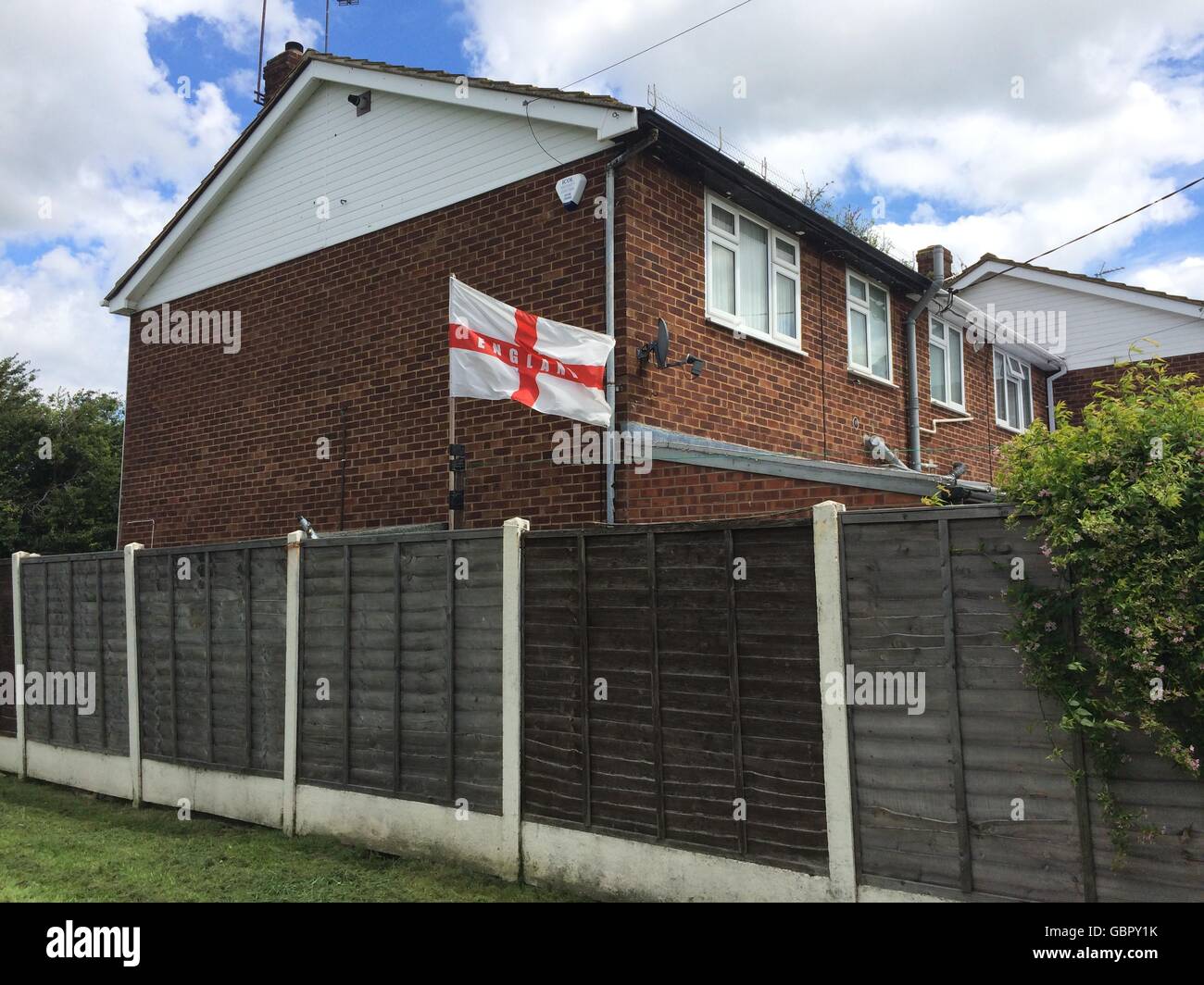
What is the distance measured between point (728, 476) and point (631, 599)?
108 inches

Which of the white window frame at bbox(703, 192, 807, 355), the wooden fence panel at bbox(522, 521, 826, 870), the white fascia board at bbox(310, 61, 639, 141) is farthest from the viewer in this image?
the white window frame at bbox(703, 192, 807, 355)

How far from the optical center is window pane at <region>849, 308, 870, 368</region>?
41.5 ft

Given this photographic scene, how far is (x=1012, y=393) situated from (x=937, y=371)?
14.0 feet

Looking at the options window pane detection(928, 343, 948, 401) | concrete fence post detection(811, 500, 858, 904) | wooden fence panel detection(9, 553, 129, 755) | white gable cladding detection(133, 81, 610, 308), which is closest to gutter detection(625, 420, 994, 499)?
concrete fence post detection(811, 500, 858, 904)

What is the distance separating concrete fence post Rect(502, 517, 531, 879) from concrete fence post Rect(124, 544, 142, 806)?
4781 mm

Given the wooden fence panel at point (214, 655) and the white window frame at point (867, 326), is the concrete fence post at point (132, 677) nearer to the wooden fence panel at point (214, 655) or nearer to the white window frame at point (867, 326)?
the wooden fence panel at point (214, 655)

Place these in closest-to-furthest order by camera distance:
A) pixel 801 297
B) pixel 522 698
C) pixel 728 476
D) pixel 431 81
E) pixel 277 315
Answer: pixel 522 698 < pixel 728 476 < pixel 431 81 < pixel 801 297 < pixel 277 315

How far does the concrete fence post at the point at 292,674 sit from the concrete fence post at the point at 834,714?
4505 millimetres

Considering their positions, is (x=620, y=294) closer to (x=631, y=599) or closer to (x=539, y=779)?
(x=631, y=599)

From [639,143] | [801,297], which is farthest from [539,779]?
[801,297]

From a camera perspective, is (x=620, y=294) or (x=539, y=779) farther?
(x=620, y=294)

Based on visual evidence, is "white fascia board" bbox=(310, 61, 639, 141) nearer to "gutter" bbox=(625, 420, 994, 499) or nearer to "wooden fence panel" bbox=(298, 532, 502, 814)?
"gutter" bbox=(625, 420, 994, 499)

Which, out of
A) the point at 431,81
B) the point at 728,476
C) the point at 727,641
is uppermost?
the point at 431,81

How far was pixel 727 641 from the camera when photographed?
5.46 meters
